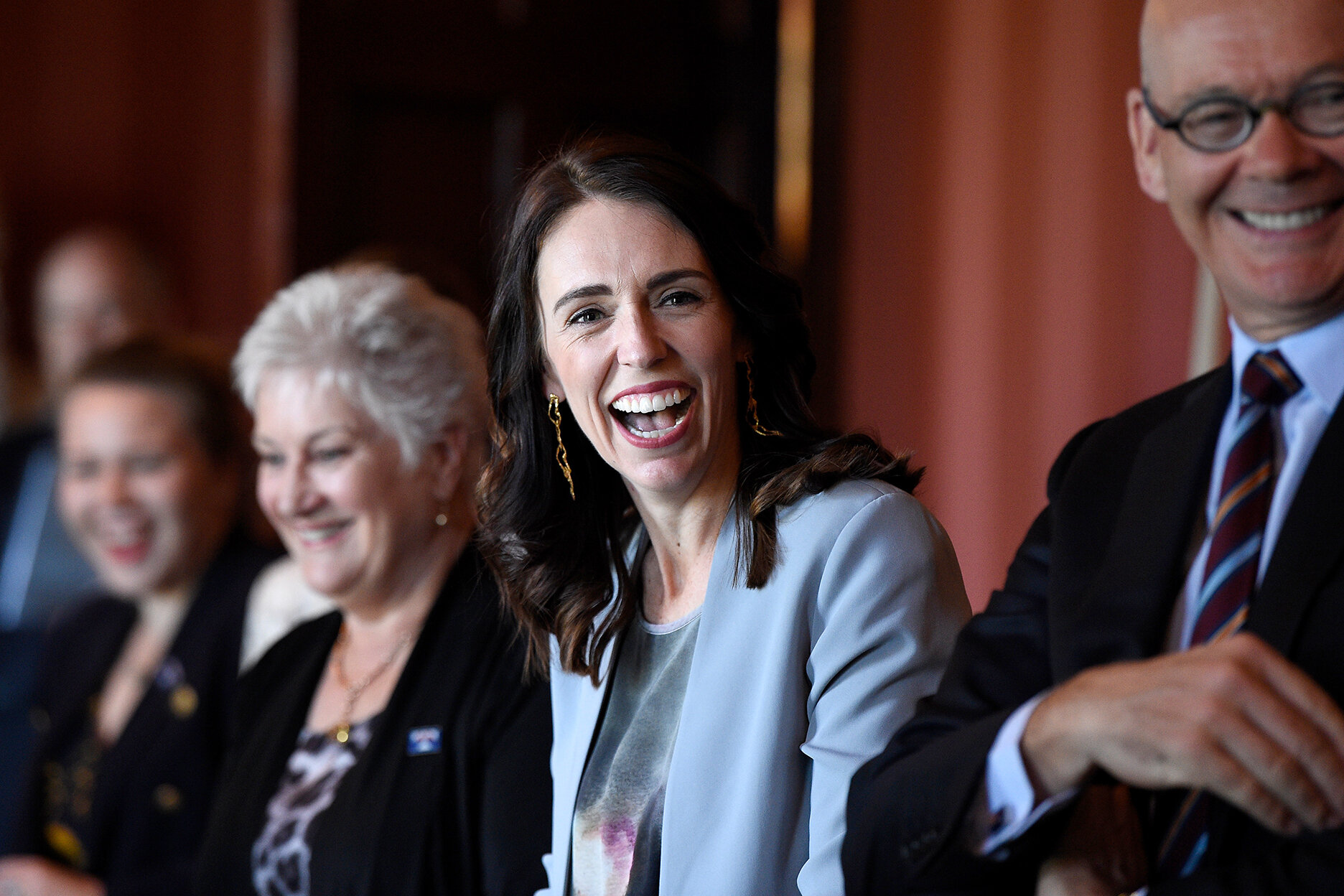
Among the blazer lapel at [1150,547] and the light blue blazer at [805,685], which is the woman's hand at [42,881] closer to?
the light blue blazer at [805,685]

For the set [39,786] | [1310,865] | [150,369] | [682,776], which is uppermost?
[150,369]

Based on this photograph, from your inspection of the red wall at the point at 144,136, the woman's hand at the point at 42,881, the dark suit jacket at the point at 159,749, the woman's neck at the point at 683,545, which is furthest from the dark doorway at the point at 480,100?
the woman's neck at the point at 683,545

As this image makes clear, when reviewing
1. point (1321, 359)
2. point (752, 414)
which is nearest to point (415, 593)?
point (752, 414)

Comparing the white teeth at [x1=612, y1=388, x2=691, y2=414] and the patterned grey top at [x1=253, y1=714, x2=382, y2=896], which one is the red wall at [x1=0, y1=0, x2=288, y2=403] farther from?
the white teeth at [x1=612, y1=388, x2=691, y2=414]

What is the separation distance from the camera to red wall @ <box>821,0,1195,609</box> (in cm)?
297

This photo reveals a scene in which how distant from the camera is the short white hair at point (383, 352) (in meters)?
2.35

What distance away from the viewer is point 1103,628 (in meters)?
1.17

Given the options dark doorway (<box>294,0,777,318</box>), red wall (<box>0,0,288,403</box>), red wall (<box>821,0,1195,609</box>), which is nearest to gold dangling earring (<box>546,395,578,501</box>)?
red wall (<box>821,0,1195,609</box>)

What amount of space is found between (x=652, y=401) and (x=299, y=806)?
1069 millimetres

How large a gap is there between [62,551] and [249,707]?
6.85ft

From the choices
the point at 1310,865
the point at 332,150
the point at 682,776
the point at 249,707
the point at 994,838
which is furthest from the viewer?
the point at 332,150

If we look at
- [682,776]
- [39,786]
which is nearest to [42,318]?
[39,786]

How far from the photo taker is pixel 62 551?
4.27m

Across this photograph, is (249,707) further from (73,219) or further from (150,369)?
(73,219)
